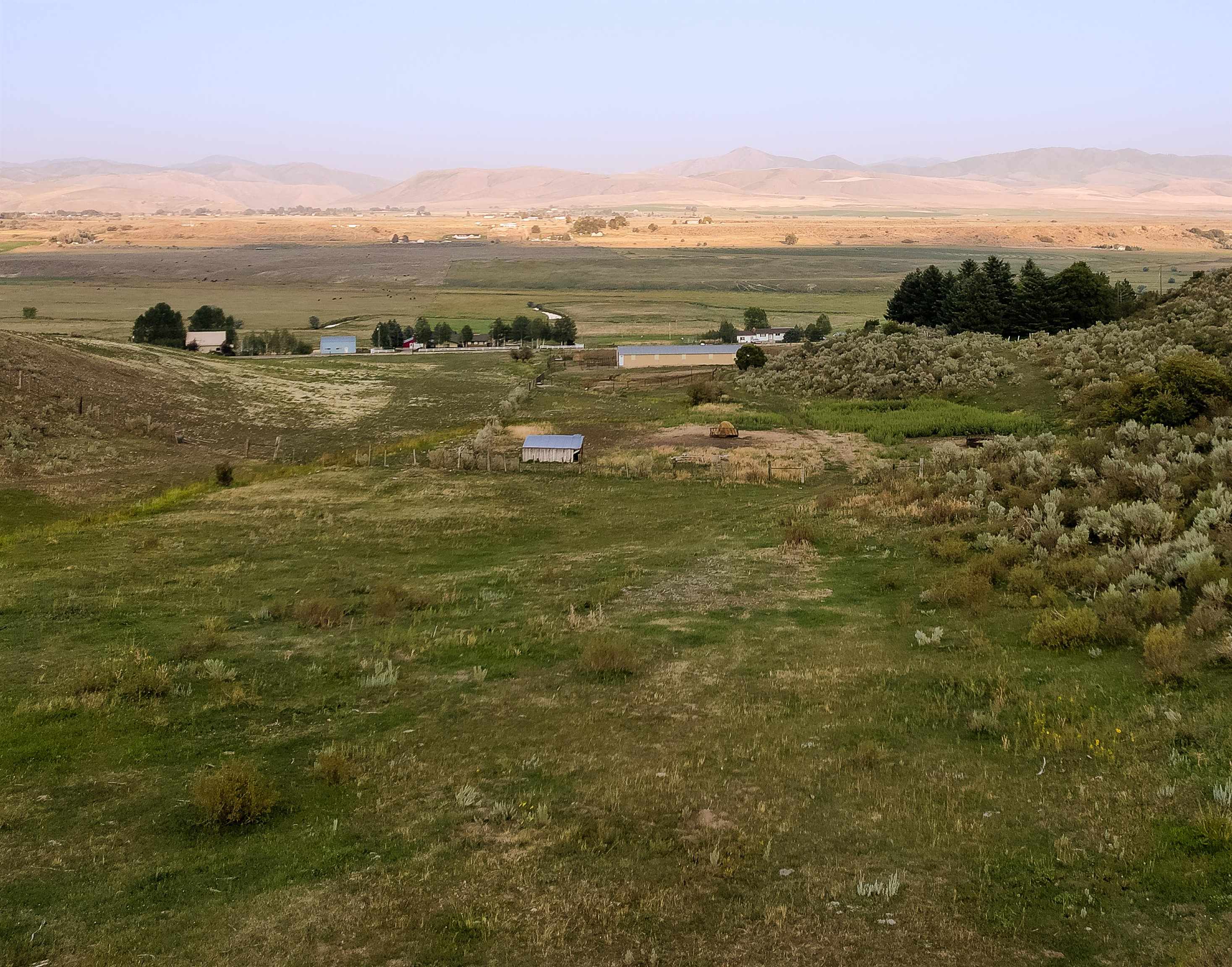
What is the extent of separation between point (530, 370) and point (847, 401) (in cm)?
3466

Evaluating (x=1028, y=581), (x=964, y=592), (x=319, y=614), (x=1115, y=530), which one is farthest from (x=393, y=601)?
(x=1115, y=530)

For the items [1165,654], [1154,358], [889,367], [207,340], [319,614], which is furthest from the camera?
[207,340]

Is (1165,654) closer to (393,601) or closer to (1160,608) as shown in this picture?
(1160,608)

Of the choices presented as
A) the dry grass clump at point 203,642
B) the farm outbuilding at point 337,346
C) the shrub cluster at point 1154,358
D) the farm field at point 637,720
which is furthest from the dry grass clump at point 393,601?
the farm outbuilding at point 337,346

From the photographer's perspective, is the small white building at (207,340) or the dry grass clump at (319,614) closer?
the dry grass clump at (319,614)

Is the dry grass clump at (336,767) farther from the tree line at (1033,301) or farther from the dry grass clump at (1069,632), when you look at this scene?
the tree line at (1033,301)

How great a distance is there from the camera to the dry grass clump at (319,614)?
64.0 feet

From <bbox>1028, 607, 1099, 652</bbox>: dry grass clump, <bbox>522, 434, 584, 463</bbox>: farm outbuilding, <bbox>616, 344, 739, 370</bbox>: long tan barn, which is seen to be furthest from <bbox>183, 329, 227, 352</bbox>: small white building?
<bbox>1028, 607, 1099, 652</bbox>: dry grass clump

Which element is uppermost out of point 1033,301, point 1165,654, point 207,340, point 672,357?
point 1033,301

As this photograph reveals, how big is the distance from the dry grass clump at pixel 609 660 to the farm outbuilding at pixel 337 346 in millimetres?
87619

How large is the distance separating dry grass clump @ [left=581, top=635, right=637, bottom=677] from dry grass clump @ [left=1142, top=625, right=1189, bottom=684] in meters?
7.73

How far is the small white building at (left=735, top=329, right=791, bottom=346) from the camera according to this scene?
105531 mm

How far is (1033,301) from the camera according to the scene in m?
72.4

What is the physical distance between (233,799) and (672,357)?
7558 centimetres
